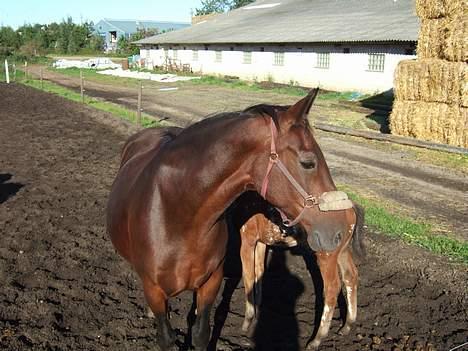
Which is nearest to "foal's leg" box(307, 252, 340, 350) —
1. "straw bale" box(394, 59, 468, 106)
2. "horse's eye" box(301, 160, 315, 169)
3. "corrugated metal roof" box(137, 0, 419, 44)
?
"horse's eye" box(301, 160, 315, 169)

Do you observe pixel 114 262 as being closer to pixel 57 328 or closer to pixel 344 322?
pixel 57 328

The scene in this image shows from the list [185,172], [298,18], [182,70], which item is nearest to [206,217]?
[185,172]

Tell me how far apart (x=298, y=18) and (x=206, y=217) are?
3611cm

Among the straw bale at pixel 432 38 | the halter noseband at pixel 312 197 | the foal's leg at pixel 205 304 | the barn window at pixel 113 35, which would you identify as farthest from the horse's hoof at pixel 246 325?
the barn window at pixel 113 35

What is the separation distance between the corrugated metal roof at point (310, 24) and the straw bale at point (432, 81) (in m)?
8.61

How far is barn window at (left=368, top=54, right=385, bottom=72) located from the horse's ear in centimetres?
2304

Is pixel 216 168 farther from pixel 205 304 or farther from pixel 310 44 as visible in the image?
pixel 310 44

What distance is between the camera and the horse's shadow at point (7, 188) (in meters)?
7.81

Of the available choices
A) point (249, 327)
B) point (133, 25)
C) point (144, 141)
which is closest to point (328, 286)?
point (249, 327)

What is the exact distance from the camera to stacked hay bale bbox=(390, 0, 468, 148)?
40.0ft

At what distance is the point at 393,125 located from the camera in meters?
14.1

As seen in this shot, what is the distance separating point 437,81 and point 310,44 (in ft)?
52.3

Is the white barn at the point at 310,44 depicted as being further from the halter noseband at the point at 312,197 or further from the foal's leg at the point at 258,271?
the halter noseband at the point at 312,197

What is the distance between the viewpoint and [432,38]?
13.4 m
